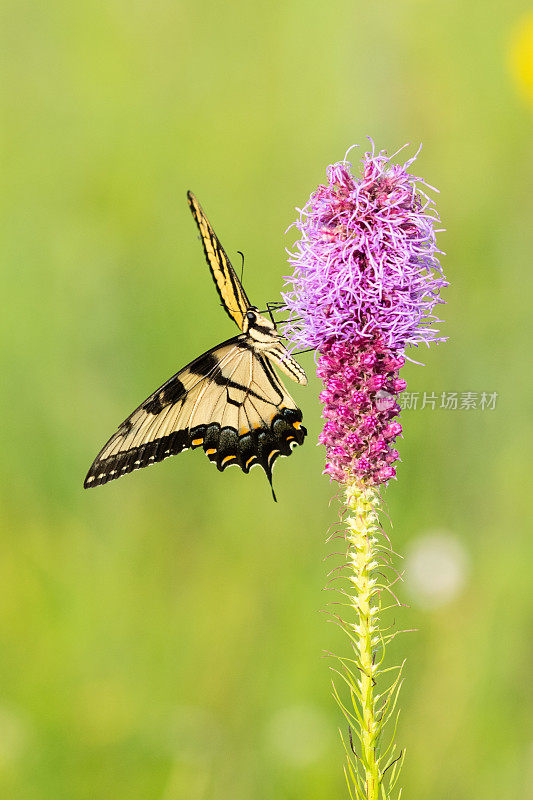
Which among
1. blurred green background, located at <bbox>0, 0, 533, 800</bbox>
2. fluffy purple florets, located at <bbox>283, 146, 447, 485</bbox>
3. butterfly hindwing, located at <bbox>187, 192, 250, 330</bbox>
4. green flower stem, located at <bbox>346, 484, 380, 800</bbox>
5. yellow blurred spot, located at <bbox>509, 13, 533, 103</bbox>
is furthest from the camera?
yellow blurred spot, located at <bbox>509, 13, 533, 103</bbox>

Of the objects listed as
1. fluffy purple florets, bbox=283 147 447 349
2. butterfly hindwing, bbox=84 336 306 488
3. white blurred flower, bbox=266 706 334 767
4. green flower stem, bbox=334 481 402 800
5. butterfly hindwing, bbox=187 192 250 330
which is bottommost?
white blurred flower, bbox=266 706 334 767

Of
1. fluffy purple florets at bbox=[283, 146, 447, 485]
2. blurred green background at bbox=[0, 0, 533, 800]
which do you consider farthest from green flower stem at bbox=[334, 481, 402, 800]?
blurred green background at bbox=[0, 0, 533, 800]

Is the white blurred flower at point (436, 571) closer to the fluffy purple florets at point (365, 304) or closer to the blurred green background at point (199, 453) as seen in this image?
the blurred green background at point (199, 453)

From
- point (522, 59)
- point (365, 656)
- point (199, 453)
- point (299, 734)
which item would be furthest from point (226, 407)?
point (522, 59)

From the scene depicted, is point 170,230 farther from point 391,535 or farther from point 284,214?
point 391,535

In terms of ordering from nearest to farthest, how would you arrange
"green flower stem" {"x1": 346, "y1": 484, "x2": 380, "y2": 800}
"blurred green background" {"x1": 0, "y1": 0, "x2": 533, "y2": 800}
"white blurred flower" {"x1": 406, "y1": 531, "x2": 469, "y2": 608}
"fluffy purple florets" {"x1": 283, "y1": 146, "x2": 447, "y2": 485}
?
"green flower stem" {"x1": 346, "y1": 484, "x2": 380, "y2": 800} → "fluffy purple florets" {"x1": 283, "y1": 146, "x2": 447, "y2": 485} → "blurred green background" {"x1": 0, "y1": 0, "x2": 533, "y2": 800} → "white blurred flower" {"x1": 406, "y1": 531, "x2": 469, "y2": 608}

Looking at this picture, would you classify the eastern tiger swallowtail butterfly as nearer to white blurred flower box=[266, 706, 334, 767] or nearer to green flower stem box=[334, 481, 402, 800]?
green flower stem box=[334, 481, 402, 800]

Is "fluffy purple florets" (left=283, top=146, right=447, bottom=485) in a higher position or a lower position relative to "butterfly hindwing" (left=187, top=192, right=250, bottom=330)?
lower

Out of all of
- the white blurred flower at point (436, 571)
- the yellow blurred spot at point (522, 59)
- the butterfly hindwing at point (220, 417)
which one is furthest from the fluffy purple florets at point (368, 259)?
the yellow blurred spot at point (522, 59)
